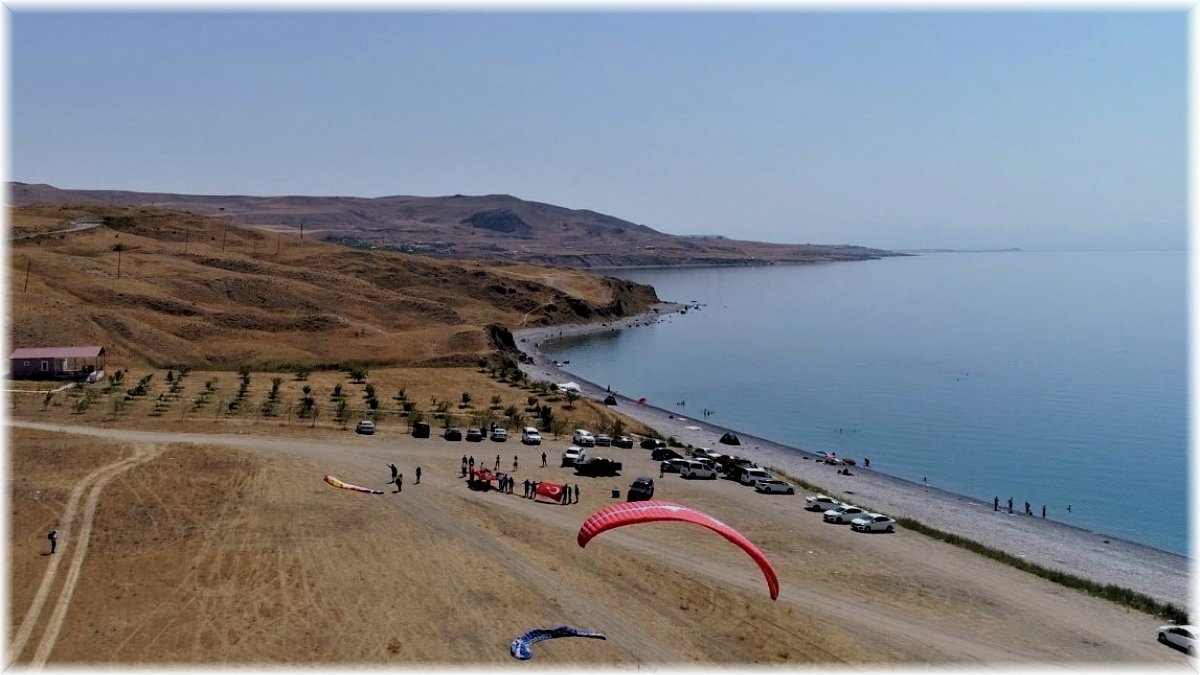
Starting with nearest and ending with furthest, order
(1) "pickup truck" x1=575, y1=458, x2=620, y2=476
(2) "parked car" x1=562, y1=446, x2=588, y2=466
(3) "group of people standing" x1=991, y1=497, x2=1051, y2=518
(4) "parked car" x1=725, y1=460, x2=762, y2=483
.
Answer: (1) "pickup truck" x1=575, y1=458, x2=620, y2=476 < (2) "parked car" x1=562, y1=446, x2=588, y2=466 < (4) "parked car" x1=725, y1=460, x2=762, y2=483 < (3) "group of people standing" x1=991, y1=497, x2=1051, y2=518

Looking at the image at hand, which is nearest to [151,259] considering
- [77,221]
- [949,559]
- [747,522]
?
[77,221]

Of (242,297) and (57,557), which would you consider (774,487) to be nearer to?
→ (57,557)

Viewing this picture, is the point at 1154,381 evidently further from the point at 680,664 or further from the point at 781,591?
the point at 680,664

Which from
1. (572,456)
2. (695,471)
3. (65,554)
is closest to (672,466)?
(695,471)

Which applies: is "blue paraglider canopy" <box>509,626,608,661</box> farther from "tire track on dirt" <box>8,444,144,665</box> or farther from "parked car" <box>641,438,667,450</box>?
"parked car" <box>641,438,667,450</box>

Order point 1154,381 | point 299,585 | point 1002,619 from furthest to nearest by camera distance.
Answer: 1. point 1154,381
2. point 1002,619
3. point 299,585

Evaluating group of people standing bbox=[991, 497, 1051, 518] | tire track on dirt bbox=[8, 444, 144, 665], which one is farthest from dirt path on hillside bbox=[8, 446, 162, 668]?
group of people standing bbox=[991, 497, 1051, 518]
